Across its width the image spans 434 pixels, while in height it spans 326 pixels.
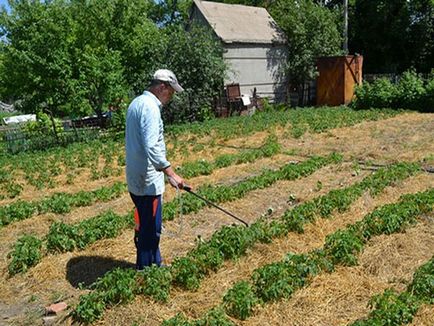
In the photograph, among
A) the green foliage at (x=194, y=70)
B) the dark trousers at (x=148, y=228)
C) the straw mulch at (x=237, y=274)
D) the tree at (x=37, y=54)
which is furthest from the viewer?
the green foliage at (x=194, y=70)

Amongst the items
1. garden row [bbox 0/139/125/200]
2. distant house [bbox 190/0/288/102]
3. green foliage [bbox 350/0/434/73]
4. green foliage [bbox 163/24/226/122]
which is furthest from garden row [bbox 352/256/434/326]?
green foliage [bbox 350/0/434/73]

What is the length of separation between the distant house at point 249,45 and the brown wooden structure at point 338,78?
7.57ft

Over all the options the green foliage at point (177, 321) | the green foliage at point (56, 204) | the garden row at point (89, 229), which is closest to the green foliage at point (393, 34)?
the garden row at point (89, 229)

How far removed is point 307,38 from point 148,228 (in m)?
21.3

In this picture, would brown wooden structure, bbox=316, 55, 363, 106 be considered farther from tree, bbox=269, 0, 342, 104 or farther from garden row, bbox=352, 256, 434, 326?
garden row, bbox=352, 256, 434, 326

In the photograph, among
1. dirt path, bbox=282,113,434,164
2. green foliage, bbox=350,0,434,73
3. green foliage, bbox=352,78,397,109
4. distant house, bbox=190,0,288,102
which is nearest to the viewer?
dirt path, bbox=282,113,434,164

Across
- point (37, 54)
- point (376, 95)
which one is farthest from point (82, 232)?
point (376, 95)

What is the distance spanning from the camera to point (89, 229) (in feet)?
20.2

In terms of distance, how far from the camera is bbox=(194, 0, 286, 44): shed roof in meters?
21.9

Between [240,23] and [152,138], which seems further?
[240,23]

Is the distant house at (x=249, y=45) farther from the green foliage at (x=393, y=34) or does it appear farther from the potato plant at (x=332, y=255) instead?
the potato plant at (x=332, y=255)

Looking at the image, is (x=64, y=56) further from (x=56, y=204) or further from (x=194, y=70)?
(x=56, y=204)

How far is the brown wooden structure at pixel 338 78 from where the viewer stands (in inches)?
872

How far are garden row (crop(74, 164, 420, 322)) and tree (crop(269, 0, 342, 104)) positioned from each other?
1817cm
